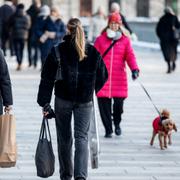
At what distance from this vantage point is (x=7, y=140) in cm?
838

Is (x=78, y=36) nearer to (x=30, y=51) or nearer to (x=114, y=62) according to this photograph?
(x=114, y=62)

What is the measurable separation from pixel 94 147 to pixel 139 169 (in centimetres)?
108

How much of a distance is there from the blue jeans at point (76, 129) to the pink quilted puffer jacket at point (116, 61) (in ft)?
10.2

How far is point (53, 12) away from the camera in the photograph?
20.4 m

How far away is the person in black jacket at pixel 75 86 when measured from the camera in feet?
27.6

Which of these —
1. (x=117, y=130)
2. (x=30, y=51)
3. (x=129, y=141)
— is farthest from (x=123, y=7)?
(x=129, y=141)

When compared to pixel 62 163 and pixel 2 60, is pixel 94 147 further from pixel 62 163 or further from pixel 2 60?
pixel 2 60

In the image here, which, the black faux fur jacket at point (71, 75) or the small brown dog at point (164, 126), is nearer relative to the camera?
the black faux fur jacket at point (71, 75)

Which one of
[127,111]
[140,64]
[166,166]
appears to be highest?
[166,166]

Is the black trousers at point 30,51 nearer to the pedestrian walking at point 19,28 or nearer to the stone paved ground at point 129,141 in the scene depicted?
the pedestrian walking at point 19,28

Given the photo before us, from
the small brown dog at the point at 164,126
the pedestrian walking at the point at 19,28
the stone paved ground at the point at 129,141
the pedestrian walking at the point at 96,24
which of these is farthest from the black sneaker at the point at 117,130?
the pedestrian walking at the point at 96,24

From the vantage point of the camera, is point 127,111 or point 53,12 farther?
point 53,12

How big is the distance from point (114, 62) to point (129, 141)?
1.07 m

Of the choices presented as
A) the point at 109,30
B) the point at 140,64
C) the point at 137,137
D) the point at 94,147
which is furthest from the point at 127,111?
the point at 140,64
